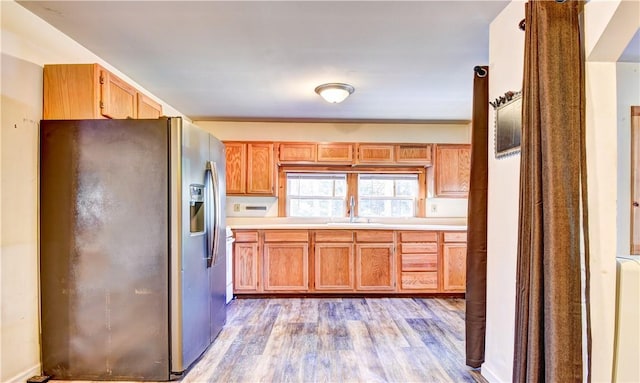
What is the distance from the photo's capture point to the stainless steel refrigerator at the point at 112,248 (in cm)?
204

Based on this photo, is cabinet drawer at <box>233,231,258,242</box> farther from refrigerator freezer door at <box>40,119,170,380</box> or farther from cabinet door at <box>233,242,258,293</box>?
refrigerator freezer door at <box>40,119,170,380</box>

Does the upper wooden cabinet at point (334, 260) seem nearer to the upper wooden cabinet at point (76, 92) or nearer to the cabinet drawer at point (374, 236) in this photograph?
the cabinet drawer at point (374, 236)

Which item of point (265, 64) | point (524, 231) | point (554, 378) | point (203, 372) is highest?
point (265, 64)

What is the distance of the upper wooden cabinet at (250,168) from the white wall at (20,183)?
7.48 feet

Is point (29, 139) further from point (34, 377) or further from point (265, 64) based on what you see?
point (265, 64)

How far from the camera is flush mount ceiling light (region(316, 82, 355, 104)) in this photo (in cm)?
300

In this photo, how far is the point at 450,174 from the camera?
4312 millimetres

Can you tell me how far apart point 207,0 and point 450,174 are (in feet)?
11.8

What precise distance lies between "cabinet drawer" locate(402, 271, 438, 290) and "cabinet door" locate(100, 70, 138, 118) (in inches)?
132

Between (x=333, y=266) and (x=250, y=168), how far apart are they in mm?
1687

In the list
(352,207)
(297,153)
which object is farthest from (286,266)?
(297,153)

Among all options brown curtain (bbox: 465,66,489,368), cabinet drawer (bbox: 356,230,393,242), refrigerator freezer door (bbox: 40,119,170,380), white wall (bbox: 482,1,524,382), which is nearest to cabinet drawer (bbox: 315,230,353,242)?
cabinet drawer (bbox: 356,230,393,242)

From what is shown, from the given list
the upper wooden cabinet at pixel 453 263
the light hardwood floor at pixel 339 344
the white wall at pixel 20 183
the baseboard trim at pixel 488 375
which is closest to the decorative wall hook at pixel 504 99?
the baseboard trim at pixel 488 375

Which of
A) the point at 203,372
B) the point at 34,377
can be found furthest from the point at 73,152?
the point at 203,372
